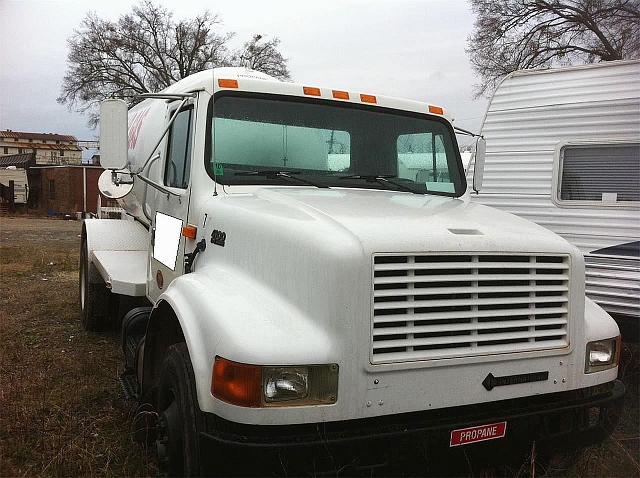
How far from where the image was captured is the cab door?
3752 mm

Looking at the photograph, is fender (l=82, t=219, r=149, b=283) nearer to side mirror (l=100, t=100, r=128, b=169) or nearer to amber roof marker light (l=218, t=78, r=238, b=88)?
side mirror (l=100, t=100, r=128, b=169)

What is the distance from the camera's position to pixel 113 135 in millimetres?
3738

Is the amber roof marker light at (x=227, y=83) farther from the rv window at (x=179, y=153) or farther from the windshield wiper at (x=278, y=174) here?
the windshield wiper at (x=278, y=174)

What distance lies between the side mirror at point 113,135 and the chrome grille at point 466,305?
7.02 ft

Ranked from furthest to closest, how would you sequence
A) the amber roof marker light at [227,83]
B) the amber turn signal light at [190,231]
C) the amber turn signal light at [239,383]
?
the amber roof marker light at [227,83] < the amber turn signal light at [190,231] < the amber turn signal light at [239,383]

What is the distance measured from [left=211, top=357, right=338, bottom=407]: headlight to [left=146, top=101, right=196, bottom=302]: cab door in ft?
4.74

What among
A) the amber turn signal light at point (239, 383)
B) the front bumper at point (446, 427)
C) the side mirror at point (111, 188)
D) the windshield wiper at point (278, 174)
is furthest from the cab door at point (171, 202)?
the front bumper at point (446, 427)

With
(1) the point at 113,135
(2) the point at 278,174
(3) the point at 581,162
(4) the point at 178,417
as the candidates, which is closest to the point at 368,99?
(2) the point at 278,174

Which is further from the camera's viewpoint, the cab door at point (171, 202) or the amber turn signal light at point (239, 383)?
the cab door at point (171, 202)

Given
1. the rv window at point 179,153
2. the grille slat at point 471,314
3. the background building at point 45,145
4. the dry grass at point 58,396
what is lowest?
the dry grass at point 58,396

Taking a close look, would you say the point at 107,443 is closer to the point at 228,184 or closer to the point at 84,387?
the point at 84,387

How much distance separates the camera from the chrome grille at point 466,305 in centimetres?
244

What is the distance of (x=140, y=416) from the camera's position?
3.23 metres

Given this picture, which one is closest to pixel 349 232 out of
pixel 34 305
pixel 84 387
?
pixel 84 387
